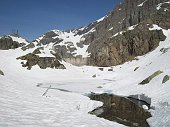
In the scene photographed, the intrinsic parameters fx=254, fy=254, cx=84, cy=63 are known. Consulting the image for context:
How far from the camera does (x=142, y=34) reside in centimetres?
9931

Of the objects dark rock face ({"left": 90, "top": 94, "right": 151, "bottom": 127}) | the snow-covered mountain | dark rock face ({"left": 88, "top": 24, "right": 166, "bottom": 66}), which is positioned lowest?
dark rock face ({"left": 90, "top": 94, "right": 151, "bottom": 127})

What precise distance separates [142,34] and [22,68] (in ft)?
189

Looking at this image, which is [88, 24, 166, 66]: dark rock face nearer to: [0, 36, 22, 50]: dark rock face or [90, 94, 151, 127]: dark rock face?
[0, 36, 22, 50]: dark rock face

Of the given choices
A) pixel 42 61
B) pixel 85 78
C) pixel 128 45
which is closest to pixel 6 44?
pixel 42 61

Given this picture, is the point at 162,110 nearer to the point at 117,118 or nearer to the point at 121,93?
the point at 117,118

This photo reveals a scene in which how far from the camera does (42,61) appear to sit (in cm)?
6244

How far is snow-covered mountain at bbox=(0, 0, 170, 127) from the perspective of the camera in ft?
52.9

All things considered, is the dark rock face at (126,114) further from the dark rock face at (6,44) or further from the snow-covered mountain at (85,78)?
the dark rock face at (6,44)

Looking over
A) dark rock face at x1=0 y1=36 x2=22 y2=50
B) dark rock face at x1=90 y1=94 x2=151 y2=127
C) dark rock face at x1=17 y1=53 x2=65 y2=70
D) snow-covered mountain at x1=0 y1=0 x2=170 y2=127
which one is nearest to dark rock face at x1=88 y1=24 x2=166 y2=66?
snow-covered mountain at x1=0 y1=0 x2=170 y2=127

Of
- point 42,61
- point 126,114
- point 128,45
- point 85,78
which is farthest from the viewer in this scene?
point 128,45

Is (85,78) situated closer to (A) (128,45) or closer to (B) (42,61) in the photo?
(B) (42,61)

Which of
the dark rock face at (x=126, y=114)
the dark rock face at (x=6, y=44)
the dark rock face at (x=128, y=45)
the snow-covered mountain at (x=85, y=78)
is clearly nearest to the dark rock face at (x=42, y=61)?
the snow-covered mountain at (x=85, y=78)

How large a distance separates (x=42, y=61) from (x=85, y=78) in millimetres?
11818

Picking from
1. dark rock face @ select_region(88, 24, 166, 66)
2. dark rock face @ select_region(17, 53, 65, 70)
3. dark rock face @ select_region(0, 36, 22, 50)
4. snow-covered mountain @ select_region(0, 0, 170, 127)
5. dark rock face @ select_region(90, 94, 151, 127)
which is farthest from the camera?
dark rock face @ select_region(88, 24, 166, 66)
